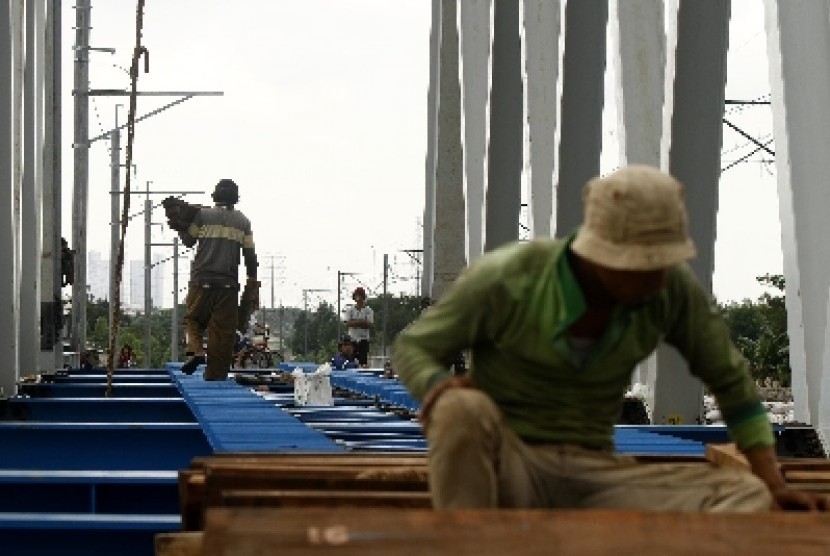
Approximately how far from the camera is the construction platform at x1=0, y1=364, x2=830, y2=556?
5.08m

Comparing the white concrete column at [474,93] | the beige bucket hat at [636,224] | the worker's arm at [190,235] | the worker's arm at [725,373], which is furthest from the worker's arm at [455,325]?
the white concrete column at [474,93]

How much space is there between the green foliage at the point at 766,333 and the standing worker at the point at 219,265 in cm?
801

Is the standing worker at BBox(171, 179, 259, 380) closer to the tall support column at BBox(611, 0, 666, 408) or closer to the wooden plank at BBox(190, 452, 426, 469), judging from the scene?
the tall support column at BBox(611, 0, 666, 408)

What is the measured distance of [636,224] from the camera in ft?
14.0

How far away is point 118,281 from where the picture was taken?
13.1 metres

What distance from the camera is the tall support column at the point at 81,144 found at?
38.9m

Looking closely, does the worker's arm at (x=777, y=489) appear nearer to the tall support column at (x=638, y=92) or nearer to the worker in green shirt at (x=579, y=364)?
the worker in green shirt at (x=579, y=364)

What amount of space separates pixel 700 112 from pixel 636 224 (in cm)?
632

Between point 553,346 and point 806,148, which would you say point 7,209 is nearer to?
point 806,148

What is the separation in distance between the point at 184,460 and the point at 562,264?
710cm

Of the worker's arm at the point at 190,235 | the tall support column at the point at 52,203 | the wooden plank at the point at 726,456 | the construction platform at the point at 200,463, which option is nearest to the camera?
the construction platform at the point at 200,463

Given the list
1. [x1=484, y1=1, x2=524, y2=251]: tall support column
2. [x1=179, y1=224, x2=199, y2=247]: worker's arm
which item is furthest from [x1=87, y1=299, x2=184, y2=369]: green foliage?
[x1=179, y1=224, x2=199, y2=247]: worker's arm

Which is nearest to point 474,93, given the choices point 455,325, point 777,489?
point 777,489

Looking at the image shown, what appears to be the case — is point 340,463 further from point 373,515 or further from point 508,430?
point 373,515
